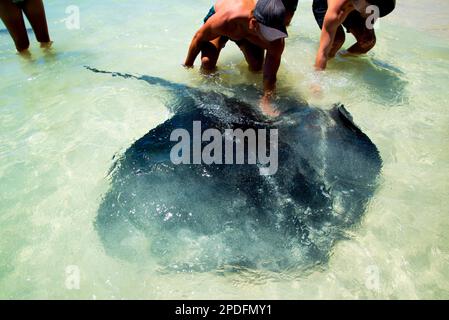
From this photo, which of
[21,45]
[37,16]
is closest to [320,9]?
[37,16]

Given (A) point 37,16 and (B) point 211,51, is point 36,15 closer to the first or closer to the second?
(A) point 37,16

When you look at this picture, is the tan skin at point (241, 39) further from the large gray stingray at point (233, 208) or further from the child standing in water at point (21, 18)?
the child standing in water at point (21, 18)

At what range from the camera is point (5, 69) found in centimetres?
492

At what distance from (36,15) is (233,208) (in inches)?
198

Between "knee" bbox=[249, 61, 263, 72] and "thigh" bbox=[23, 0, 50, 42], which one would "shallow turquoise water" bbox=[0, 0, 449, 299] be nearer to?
"knee" bbox=[249, 61, 263, 72]

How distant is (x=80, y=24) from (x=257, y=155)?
244 inches

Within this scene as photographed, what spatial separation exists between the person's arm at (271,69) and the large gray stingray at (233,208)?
1342 millimetres

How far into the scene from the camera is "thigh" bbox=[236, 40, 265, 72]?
14.9 feet

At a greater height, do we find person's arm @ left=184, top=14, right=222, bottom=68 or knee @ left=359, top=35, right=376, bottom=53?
person's arm @ left=184, top=14, right=222, bottom=68

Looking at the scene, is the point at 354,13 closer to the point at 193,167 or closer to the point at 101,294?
the point at 193,167

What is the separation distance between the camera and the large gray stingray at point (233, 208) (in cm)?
209

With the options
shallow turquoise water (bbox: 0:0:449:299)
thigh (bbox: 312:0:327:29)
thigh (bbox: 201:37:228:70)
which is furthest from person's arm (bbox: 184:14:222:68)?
thigh (bbox: 312:0:327:29)

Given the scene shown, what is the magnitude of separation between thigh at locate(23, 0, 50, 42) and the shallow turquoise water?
355mm

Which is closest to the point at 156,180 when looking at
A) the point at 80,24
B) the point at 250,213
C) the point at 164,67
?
the point at 250,213
